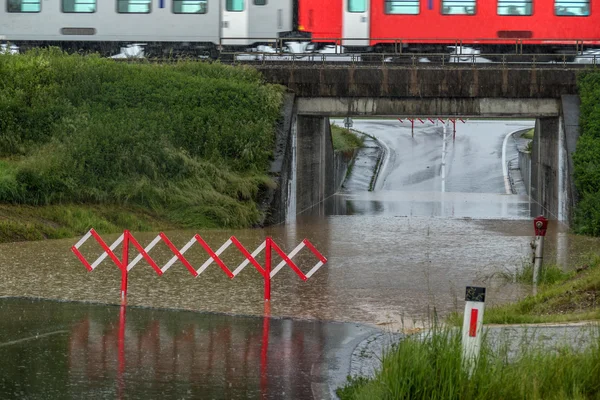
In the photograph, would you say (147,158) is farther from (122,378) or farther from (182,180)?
(122,378)

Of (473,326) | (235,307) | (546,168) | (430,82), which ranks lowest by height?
(546,168)

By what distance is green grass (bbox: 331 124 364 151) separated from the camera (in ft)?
169

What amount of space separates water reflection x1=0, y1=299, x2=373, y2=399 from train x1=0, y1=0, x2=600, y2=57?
82.7 ft

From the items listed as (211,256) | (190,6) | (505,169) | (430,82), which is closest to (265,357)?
(211,256)

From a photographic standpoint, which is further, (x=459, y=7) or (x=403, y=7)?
(x=403, y=7)

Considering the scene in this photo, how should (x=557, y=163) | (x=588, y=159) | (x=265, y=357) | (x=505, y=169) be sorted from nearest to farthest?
(x=265, y=357) < (x=588, y=159) < (x=557, y=163) < (x=505, y=169)

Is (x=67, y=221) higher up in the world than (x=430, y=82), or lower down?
lower down

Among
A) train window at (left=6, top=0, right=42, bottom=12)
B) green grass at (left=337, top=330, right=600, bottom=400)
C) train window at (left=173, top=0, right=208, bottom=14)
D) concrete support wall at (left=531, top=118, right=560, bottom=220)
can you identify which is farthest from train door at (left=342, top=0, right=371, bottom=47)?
green grass at (left=337, top=330, right=600, bottom=400)

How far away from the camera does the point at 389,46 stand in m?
37.7

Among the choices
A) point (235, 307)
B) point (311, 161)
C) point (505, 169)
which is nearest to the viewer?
point (235, 307)

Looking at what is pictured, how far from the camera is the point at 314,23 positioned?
37.7 metres

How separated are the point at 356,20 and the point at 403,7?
172 centimetres

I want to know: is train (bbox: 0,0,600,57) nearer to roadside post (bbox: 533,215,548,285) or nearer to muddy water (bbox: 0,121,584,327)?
muddy water (bbox: 0,121,584,327)

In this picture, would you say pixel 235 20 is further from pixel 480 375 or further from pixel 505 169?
pixel 480 375
